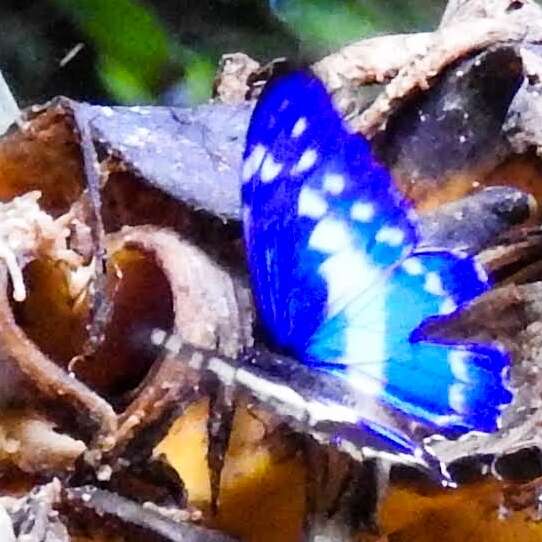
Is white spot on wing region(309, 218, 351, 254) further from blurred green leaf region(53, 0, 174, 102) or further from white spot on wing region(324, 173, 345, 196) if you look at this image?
blurred green leaf region(53, 0, 174, 102)

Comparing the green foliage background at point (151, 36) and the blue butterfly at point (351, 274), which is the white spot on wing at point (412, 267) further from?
the green foliage background at point (151, 36)

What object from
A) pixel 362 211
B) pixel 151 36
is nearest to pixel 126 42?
pixel 151 36

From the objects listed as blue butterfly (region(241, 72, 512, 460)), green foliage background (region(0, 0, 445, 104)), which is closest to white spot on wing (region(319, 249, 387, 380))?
blue butterfly (region(241, 72, 512, 460))

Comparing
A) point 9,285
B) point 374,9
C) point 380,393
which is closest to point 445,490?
point 380,393

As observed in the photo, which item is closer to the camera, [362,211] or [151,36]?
[362,211]

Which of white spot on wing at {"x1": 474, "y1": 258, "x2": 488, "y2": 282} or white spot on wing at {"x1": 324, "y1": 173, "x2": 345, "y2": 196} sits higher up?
white spot on wing at {"x1": 324, "y1": 173, "x2": 345, "y2": 196}

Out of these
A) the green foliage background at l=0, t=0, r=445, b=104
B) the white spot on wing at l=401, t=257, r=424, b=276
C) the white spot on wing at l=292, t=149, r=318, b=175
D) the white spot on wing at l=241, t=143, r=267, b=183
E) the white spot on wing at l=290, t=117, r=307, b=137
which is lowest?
the green foliage background at l=0, t=0, r=445, b=104

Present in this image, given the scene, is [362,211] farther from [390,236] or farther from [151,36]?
[151,36]
